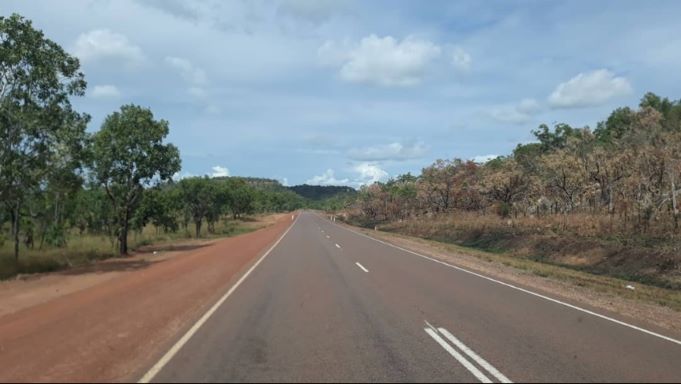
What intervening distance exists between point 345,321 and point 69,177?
16568 mm

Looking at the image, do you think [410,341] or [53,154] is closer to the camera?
[410,341]

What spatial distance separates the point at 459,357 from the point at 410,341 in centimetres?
109

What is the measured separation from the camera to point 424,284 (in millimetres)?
15336

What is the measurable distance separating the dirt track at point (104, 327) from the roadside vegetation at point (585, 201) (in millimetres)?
17597

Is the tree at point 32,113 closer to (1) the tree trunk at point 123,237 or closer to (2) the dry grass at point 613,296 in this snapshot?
(1) the tree trunk at point 123,237

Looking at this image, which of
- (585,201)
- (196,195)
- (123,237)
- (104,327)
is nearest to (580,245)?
(585,201)

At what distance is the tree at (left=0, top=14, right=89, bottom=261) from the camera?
63.3 ft

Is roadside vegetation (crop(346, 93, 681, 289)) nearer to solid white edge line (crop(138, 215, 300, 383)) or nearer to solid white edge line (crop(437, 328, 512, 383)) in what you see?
solid white edge line (crop(437, 328, 512, 383))

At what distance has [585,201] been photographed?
4256 centimetres

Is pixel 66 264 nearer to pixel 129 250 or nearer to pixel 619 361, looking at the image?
pixel 129 250

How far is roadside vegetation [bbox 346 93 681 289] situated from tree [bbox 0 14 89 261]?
2334 cm

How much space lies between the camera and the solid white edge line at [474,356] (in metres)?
6.56

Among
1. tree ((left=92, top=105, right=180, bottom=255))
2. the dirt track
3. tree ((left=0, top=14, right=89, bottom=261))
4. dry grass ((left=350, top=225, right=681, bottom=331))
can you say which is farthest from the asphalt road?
tree ((left=92, top=105, right=180, bottom=255))

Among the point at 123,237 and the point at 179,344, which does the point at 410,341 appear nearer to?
the point at 179,344
